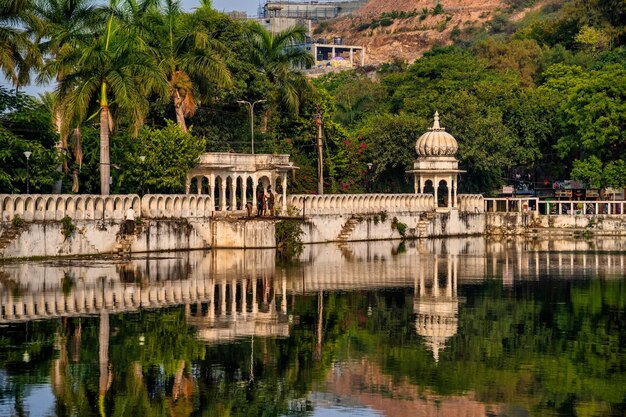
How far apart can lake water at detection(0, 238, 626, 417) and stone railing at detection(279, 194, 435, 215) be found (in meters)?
15.1

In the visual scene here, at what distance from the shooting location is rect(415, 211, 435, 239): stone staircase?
72438 millimetres

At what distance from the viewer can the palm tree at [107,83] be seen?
173ft

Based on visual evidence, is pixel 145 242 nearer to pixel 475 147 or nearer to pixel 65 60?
pixel 65 60

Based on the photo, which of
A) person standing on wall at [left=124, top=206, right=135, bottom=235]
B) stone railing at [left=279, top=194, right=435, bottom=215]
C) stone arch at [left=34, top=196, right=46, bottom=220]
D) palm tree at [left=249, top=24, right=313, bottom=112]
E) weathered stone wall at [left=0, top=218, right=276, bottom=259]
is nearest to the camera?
weathered stone wall at [left=0, top=218, right=276, bottom=259]

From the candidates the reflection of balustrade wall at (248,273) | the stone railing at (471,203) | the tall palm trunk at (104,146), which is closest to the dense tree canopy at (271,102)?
the tall palm trunk at (104,146)

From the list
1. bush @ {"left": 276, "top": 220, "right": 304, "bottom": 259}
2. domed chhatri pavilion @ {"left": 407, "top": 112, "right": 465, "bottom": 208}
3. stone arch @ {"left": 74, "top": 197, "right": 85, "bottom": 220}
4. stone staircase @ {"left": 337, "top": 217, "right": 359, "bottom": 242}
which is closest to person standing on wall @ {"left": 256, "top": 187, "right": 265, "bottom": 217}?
bush @ {"left": 276, "top": 220, "right": 304, "bottom": 259}

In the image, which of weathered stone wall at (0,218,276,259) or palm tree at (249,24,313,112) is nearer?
weathered stone wall at (0,218,276,259)

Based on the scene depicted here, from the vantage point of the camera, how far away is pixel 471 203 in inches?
3059

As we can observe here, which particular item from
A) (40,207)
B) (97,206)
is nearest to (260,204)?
(97,206)

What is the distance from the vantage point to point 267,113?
2985 inches

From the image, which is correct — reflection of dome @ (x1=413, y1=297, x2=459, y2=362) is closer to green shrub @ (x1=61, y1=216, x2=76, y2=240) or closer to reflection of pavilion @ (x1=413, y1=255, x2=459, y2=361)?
reflection of pavilion @ (x1=413, y1=255, x2=459, y2=361)

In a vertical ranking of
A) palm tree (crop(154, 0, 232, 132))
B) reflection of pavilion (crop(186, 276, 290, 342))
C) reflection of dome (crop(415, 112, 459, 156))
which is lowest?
reflection of pavilion (crop(186, 276, 290, 342))

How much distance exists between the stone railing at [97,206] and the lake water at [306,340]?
8.49 feet

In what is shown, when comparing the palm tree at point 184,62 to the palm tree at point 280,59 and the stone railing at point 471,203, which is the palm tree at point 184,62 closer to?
the palm tree at point 280,59
